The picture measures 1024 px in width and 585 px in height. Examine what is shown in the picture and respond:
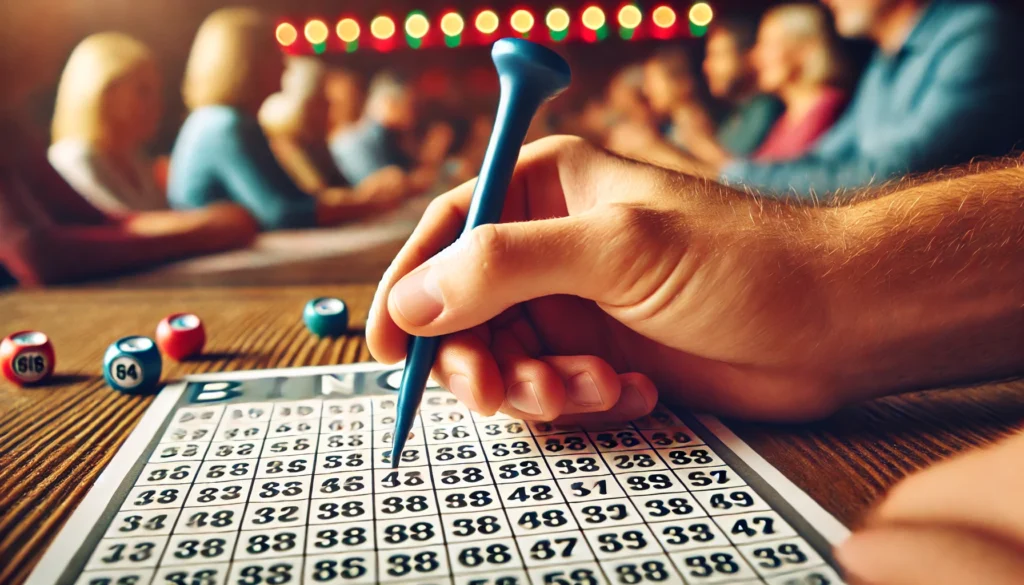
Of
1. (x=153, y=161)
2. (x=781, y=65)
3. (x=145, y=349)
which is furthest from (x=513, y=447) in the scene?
(x=781, y=65)

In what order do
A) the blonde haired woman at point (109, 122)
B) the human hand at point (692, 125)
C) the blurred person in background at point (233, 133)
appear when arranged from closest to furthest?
the blonde haired woman at point (109, 122) → the blurred person in background at point (233, 133) → the human hand at point (692, 125)

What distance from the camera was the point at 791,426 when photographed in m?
0.67

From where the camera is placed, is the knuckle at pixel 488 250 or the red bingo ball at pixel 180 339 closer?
the knuckle at pixel 488 250

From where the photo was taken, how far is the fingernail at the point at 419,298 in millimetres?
635

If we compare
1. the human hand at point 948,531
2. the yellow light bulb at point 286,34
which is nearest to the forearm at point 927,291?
the human hand at point 948,531

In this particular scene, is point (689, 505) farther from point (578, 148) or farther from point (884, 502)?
point (578, 148)

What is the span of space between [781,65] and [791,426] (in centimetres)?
219

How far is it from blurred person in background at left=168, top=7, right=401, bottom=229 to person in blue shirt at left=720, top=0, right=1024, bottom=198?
140 cm

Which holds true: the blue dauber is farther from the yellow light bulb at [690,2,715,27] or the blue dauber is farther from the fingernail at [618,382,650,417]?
the yellow light bulb at [690,2,715,27]

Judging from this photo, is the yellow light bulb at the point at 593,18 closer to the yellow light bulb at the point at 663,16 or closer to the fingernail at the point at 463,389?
the yellow light bulb at the point at 663,16

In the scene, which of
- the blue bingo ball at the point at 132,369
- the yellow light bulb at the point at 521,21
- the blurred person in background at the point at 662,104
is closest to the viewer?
the blue bingo ball at the point at 132,369

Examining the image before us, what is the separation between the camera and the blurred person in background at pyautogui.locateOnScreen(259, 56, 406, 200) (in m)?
2.05

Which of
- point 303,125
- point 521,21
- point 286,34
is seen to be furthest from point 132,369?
point 521,21

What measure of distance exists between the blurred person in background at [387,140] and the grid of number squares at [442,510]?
158 cm
